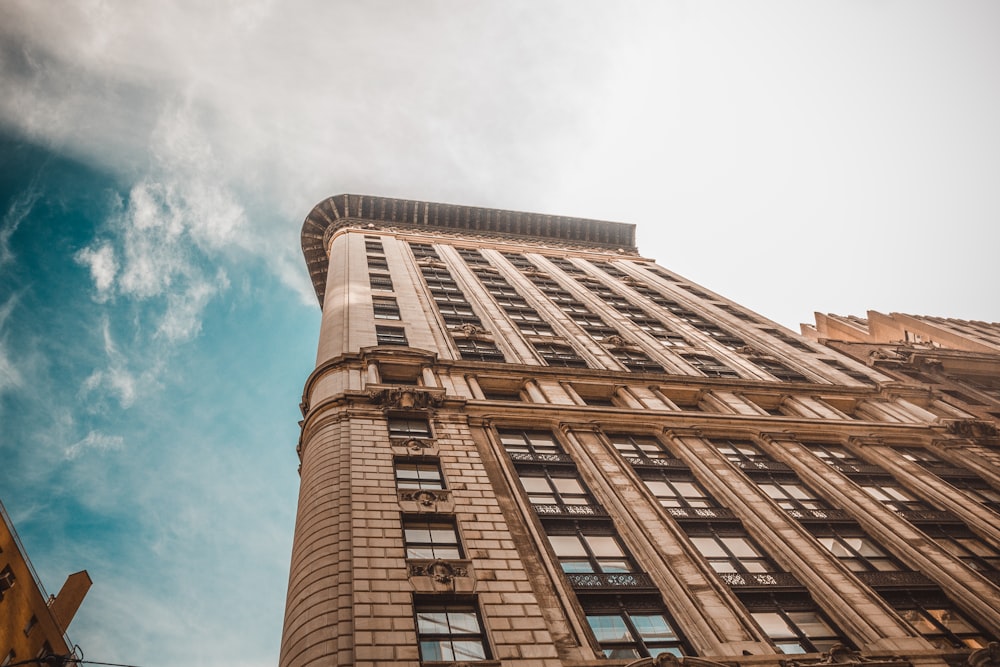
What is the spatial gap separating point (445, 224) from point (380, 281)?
2654 cm

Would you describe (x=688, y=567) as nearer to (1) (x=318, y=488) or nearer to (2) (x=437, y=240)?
(1) (x=318, y=488)

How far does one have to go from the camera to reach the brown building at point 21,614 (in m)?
20.8

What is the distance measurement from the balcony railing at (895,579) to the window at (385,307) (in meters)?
24.4

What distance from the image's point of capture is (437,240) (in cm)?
6188

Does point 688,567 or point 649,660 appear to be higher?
point 688,567

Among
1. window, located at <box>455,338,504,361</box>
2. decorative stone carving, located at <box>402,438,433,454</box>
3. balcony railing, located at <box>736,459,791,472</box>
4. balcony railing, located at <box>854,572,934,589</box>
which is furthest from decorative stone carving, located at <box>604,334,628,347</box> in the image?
balcony railing, located at <box>854,572,934,589</box>

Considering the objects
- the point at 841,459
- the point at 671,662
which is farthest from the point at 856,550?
the point at 671,662

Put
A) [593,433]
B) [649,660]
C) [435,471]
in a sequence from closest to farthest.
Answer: [649,660] < [435,471] < [593,433]

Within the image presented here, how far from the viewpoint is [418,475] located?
2138cm

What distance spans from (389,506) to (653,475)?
35.1ft

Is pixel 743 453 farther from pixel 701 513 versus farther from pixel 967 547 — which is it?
pixel 967 547

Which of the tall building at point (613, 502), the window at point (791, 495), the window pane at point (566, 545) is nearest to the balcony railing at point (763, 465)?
the tall building at point (613, 502)

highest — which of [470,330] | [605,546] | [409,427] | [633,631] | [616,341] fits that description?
[470,330]

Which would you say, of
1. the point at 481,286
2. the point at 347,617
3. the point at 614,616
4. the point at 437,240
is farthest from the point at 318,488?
the point at 437,240
